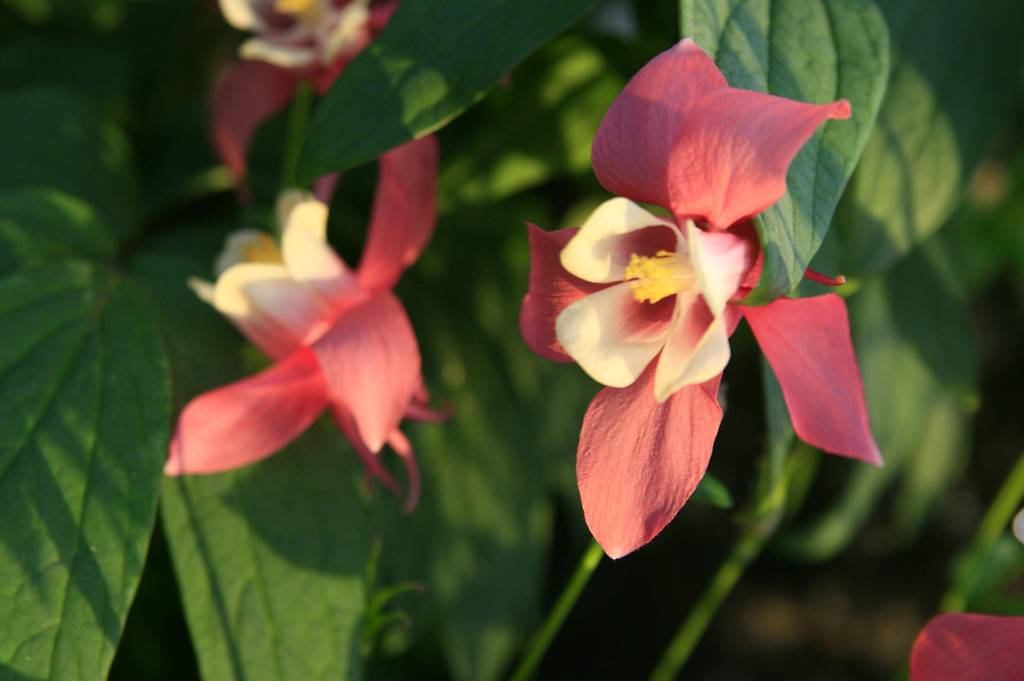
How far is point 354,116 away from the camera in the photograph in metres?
0.38

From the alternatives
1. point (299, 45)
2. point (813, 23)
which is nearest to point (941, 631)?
point (813, 23)

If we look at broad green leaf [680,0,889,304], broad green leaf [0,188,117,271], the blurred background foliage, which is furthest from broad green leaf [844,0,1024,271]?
broad green leaf [0,188,117,271]

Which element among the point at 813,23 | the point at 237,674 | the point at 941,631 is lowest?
the point at 941,631

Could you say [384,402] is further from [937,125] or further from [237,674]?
[937,125]

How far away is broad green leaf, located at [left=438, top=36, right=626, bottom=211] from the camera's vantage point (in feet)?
1.95

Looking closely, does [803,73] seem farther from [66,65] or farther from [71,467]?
[66,65]

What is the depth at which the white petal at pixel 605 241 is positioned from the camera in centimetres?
30

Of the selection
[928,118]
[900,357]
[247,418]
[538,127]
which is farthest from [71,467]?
[900,357]

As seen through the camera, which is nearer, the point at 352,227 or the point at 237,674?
the point at 237,674

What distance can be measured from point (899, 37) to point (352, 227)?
1.41 ft

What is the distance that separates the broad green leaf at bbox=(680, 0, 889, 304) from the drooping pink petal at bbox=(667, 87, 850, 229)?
0.01m

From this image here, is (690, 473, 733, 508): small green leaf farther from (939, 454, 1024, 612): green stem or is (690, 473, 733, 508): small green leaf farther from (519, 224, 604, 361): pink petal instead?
(939, 454, 1024, 612): green stem

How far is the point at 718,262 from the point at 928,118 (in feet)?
0.96

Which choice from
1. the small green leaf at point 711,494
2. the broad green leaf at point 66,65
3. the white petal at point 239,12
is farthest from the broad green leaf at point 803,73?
the broad green leaf at point 66,65
